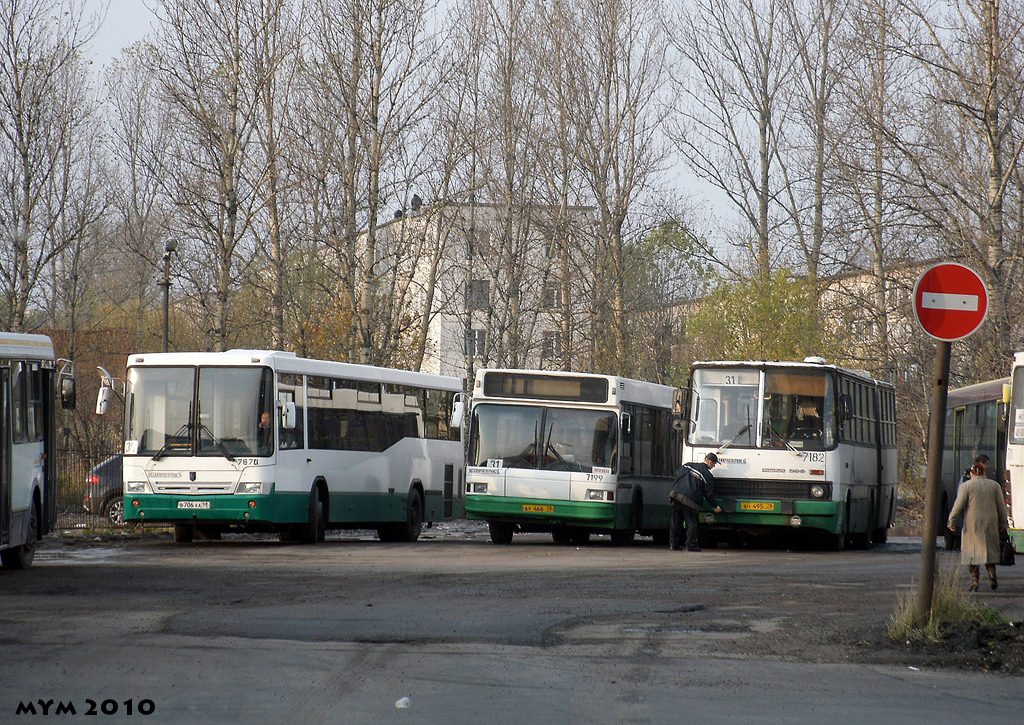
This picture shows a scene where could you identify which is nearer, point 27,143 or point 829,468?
point 829,468

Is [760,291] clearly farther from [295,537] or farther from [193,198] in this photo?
[295,537]

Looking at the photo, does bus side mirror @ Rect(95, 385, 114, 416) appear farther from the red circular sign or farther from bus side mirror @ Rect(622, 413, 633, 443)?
the red circular sign

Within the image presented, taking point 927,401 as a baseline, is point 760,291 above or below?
above

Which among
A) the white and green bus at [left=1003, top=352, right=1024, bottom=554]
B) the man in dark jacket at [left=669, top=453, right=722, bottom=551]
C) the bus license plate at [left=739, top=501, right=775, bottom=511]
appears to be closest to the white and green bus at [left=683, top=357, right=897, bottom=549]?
the bus license plate at [left=739, top=501, right=775, bottom=511]

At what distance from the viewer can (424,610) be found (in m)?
13.9

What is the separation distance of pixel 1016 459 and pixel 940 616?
9.43 m

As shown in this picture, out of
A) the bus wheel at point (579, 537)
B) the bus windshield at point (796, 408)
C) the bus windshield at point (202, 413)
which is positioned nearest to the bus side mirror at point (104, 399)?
the bus windshield at point (202, 413)

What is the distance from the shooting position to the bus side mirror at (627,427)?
26906mm

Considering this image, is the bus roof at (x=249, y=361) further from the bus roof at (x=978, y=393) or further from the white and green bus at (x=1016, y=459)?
the white and green bus at (x=1016, y=459)

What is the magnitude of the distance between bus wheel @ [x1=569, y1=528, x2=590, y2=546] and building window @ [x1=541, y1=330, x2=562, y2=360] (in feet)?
62.2

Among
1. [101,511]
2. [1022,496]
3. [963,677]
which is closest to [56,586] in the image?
[963,677]

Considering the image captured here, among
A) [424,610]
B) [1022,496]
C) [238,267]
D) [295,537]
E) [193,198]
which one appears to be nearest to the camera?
[424,610]

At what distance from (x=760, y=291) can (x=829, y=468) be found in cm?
2592

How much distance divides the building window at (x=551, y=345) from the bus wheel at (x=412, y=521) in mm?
21628
